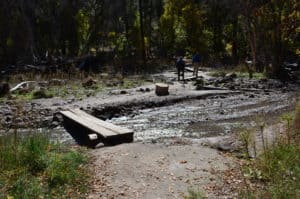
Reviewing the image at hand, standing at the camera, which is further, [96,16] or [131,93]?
[96,16]

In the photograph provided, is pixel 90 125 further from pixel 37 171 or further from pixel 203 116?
pixel 37 171

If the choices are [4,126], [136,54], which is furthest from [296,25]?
[4,126]

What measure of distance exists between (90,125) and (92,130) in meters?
0.73

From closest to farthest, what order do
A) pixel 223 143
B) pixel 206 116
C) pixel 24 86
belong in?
pixel 223 143 < pixel 206 116 < pixel 24 86

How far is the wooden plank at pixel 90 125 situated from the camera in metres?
11.9

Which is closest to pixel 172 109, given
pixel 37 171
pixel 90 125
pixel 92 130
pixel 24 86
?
pixel 90 125

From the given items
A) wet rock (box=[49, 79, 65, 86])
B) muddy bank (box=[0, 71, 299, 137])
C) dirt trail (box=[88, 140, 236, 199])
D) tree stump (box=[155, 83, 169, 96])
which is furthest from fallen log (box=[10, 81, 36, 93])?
dirt trail (box=[88, 140, 236, 199])

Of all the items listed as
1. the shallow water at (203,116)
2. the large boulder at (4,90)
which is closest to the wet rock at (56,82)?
the large boulder at (4,90)

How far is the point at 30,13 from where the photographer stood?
134 feet

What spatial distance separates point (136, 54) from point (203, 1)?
31.4 ft

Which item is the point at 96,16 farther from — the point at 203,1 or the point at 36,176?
the point at 36,176

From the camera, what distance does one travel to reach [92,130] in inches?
504

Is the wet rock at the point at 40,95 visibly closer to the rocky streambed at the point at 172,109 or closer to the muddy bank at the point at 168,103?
the muddy bank at the point at 168,103

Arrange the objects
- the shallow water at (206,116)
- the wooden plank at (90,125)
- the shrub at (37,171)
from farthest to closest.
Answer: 1. the shallow water at (206,116)
2. the wooden plank at (90,125)
3. the shrub at (37,171)
